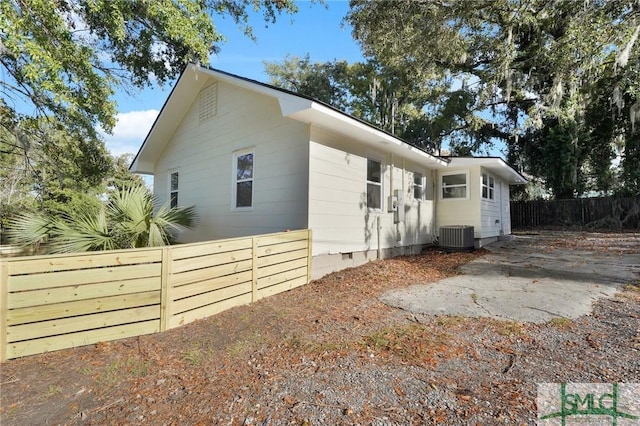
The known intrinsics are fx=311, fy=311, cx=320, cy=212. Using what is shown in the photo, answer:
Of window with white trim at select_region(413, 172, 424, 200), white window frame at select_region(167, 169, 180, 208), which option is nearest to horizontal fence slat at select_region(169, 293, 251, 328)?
white window frame at select_region(167, 169, 180, 208)

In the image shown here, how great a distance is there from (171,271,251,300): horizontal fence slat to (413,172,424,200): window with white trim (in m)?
6.48

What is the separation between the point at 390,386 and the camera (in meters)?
2.36

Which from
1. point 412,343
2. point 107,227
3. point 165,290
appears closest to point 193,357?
point 165,290

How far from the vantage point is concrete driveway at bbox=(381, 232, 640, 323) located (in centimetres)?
409

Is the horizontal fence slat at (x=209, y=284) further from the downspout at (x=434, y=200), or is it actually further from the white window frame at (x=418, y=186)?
the downspout at (x=434, y=200)

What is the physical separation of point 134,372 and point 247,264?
2.03 metres

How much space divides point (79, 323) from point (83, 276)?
471mm

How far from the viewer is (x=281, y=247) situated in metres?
5.14

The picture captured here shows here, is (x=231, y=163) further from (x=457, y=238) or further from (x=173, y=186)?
(x=457, y=238)

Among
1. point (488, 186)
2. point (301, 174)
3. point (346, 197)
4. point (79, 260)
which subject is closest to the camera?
point (79, 260)

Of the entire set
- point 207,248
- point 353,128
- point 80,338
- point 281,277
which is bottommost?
point 80,338

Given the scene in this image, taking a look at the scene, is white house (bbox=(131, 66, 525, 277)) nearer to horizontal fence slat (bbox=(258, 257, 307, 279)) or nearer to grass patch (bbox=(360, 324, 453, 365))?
horizontal fence slat (bbox=(258, 257, 307, 279))

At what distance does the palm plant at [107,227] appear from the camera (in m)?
4.97

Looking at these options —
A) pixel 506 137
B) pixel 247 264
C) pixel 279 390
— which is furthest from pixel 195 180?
pixel 506 137
